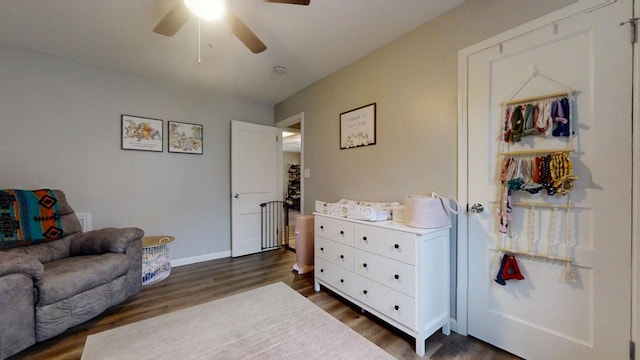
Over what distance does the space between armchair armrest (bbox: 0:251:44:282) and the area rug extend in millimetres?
578

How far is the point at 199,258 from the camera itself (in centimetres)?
340

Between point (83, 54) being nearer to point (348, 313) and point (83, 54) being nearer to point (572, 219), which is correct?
point (348, 313)

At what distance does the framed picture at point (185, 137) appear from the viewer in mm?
3221

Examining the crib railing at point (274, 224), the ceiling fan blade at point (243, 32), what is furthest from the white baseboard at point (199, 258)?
the ceiling fan blade at point (243, 32)

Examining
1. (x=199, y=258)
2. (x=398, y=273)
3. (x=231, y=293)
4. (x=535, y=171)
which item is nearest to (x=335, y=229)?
(x=398, y=273)

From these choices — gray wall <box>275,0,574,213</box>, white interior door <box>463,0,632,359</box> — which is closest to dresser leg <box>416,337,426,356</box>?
white interior door <box>463,0,632,359</box>

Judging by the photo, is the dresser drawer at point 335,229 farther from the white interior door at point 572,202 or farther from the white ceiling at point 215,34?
the white ceiling at point 215,34

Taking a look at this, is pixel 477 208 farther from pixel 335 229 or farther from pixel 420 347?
pixel 335 229

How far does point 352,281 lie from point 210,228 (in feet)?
7.73

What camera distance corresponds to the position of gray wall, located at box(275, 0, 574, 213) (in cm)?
175

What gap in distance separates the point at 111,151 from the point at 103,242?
3.97 feet

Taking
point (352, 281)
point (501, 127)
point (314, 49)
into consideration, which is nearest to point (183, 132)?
point (314, 49)

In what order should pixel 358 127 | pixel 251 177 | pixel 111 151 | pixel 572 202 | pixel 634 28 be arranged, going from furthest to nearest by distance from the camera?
pixel 251 177 → pixel 111 151 → pixel 358 127 → pixel 572 202 → pixel 634 28

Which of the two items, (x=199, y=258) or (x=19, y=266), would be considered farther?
(x=199, y=258)
